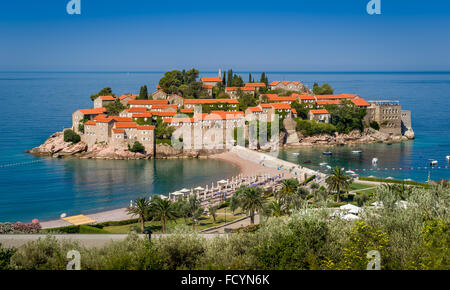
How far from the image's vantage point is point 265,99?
66500 millimetres

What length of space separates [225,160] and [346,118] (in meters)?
21.0

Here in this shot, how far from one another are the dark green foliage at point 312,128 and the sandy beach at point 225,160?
1249cm

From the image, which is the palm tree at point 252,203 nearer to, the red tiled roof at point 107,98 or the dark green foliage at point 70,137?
the dark green foliage at point 70,137

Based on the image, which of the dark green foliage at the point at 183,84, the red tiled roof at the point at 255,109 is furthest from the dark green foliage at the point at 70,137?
the red tiled roof at the point at 255,109

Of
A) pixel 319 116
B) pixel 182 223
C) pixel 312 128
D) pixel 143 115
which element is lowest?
pixel 182 223

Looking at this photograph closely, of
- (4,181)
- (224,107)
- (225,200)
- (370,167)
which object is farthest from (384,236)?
(224,107)

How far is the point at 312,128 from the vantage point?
61062mm

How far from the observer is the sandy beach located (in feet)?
96.1

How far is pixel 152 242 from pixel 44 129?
63433 mm

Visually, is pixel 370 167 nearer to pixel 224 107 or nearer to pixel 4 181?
pixel 224 107

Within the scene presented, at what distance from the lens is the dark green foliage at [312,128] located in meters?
61.2

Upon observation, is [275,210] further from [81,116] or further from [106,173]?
[81,116]

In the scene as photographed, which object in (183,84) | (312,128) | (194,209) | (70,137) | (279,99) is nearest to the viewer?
(194,209)

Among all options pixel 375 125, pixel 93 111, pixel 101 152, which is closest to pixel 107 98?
pixel 93 111
